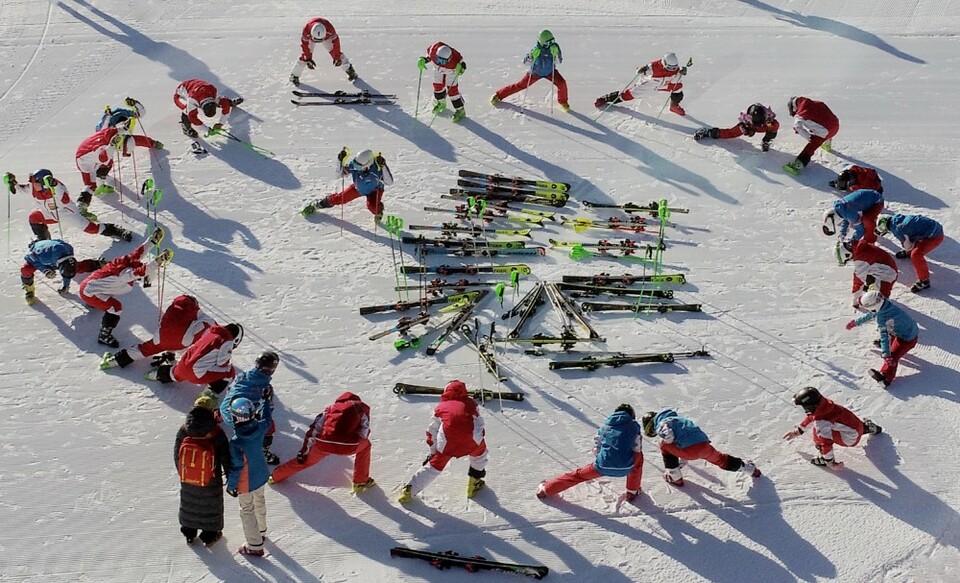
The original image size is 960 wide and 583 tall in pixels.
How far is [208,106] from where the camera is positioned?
12914mm

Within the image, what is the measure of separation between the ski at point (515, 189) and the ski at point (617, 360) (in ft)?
9.07

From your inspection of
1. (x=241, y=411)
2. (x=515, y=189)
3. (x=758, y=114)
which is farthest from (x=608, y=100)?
(x=241, y=411)

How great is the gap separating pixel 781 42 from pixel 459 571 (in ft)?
32.7

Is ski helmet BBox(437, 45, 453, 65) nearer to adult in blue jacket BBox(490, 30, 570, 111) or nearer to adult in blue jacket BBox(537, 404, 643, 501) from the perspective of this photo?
adult in blue jacket BBox(490, 30, 570, 111)

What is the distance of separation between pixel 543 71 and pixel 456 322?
174 inches

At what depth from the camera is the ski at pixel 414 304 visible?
10.6m

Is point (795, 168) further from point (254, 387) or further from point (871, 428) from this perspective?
point (254, 387)

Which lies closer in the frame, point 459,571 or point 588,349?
point 459,571

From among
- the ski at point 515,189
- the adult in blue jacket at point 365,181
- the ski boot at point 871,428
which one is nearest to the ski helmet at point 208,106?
the adult in blue jacket at point 365,181

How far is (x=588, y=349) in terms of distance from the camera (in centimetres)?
1018

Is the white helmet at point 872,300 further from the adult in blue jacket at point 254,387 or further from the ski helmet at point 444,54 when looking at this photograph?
the ski helmet at point 444,54

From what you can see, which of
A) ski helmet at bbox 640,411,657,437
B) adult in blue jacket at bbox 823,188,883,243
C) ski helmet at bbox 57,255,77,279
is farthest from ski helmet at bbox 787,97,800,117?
ski helmet at bbox 57,255,77,279

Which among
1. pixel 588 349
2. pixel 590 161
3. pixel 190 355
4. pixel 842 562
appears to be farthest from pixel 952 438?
pixel 190 355

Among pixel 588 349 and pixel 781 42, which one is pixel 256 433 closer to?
pixel 588 349
